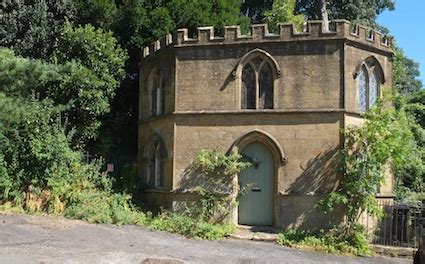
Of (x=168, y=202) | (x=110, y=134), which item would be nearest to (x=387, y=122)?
(x=168, y=202)

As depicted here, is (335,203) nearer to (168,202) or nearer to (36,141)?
(168,202)

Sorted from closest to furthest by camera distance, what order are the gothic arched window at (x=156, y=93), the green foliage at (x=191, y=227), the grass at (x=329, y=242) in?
the grass at (x=329, y=242) → the green foliage at (x=191, y=227) → the gothic arched window at (x=156, y=93)

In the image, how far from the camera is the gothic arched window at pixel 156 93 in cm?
1816

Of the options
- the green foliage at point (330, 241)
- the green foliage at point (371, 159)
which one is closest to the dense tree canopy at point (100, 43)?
the green foliage at point (371, 159)

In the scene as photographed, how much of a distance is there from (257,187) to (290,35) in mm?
4924

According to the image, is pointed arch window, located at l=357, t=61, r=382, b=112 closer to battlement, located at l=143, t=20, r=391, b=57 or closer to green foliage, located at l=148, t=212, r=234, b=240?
battlement, located at l=143, t=20, r=391, b=57

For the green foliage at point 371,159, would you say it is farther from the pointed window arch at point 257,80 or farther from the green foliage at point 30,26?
the green foliage at point 30,26

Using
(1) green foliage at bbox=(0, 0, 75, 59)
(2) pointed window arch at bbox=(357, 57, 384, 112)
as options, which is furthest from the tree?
(2) pointed window arch at bbox=(357, 57, 384, 112)

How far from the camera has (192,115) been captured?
16484mm

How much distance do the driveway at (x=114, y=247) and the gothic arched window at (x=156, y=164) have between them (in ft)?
10.1

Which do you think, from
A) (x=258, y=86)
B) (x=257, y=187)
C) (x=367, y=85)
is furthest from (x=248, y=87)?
(x=367, y=85)

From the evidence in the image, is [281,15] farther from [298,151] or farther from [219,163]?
[219,163]

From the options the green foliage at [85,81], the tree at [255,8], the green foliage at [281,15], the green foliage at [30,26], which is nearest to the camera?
the green foliage at [85,81]

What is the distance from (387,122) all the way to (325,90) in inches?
85.1
